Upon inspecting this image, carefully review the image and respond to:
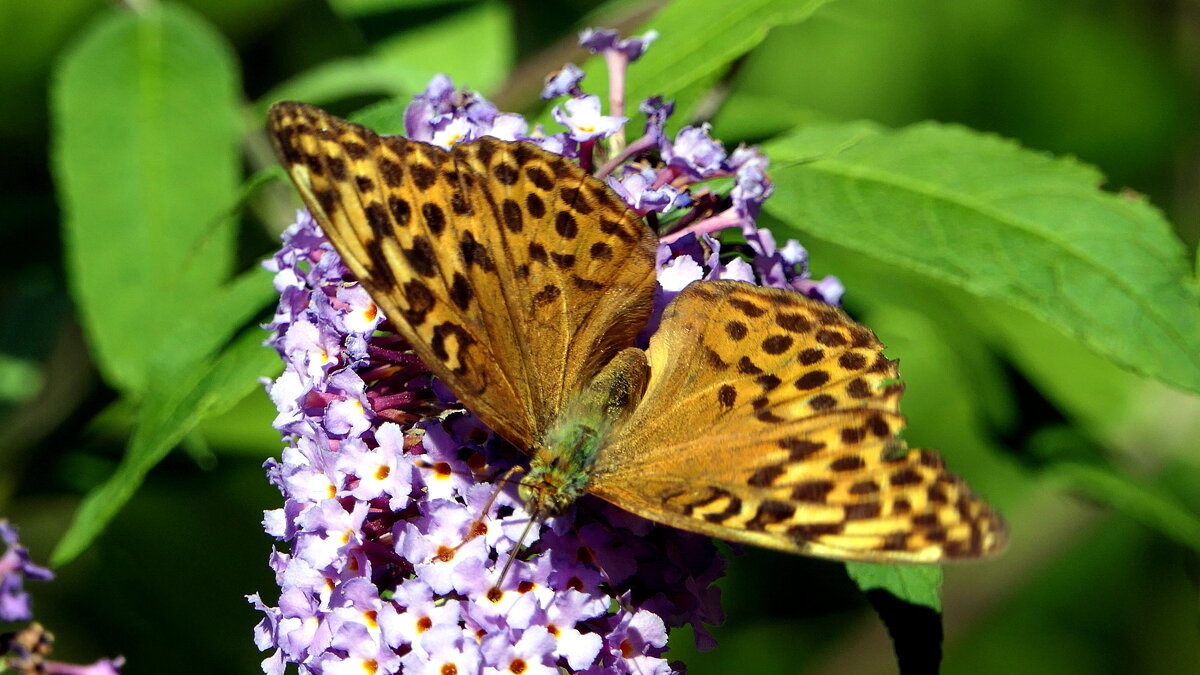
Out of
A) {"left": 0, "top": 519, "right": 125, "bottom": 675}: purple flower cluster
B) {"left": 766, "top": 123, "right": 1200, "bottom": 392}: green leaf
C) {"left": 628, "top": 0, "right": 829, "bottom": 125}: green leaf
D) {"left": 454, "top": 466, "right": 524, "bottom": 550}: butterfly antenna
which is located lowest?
{"left": 0, "top": 519, "right": 125, "bottom": 675}: purple flower cluster

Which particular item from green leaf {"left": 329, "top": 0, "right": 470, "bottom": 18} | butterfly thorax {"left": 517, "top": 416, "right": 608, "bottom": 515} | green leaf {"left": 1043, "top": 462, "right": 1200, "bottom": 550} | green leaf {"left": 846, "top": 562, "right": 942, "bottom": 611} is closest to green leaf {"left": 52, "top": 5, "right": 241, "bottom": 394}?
green leaf {"left": 329, "top": 0, "right": 470, "bottom": 18}

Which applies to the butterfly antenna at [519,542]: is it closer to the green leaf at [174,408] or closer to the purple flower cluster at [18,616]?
the green leaf at [174,408]

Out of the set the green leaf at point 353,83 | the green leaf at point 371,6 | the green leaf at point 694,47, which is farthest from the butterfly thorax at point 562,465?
the green leaf at point 371,6

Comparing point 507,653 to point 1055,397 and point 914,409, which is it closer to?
point 1055,397

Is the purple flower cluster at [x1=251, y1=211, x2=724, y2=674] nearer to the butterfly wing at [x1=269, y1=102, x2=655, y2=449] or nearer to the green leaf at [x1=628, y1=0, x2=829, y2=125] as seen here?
the butterfly wing at [x1=269, y1=102, x2=655, y2=449]

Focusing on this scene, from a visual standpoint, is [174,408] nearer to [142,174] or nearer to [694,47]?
[142,174]

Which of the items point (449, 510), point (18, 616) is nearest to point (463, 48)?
point (449, 510)
